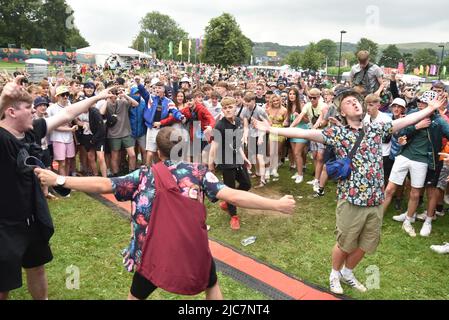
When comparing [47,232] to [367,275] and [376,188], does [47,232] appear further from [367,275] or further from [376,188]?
[367,275]

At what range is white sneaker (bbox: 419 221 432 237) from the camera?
558 cm

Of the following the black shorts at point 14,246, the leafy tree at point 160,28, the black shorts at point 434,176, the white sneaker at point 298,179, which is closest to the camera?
the black shorts at point 14,246

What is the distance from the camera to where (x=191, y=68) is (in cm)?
4184

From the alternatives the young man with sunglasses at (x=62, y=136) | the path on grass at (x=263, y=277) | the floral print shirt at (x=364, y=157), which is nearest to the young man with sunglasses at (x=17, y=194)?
the path on grass at (x=263, y=277)

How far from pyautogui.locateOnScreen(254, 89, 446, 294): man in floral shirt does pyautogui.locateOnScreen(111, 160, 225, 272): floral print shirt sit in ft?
3.84

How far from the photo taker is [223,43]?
45.5m

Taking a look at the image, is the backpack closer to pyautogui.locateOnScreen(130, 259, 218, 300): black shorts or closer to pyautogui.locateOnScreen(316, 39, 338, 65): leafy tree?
pyautogui.locateOnScreen(130, 259, 218, 300): black shorts

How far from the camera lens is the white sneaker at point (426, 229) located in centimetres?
558

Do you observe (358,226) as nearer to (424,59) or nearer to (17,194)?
(17,194)

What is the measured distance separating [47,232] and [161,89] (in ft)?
16.0

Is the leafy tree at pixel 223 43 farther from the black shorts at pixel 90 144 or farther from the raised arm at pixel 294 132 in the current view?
the raised arm at pixel 294 132

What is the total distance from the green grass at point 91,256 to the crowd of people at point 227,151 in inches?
24.0

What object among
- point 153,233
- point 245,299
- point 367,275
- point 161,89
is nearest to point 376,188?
point 367,275

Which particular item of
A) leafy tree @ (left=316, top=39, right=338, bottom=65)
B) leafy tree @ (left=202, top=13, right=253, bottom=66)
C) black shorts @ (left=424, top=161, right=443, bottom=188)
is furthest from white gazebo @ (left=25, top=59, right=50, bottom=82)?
leafy tree @ (left=316, top=39, right=338, bottom=65)
